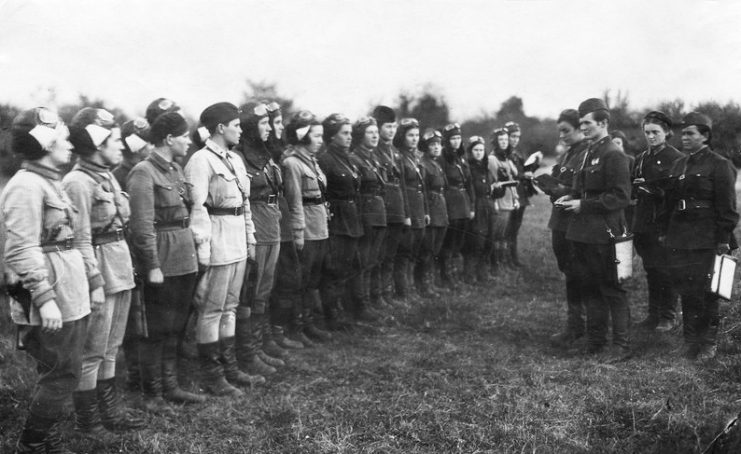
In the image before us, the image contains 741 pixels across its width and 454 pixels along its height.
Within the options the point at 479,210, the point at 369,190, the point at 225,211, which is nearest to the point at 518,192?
the point at 479,210

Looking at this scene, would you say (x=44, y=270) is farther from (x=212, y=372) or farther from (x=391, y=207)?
(x=391, y=207)

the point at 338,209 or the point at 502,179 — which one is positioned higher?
the point at 502,179

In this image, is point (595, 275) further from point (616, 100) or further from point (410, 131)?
point (410, 131)

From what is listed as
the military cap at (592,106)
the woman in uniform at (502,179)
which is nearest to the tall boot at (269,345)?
the military cap at (592,106)

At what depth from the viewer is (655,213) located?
6.33 m

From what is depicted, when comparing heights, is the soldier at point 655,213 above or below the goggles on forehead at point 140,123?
below

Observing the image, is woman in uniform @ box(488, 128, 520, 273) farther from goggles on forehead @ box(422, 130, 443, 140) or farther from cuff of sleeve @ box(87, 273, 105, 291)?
cuff of sleeve @ box(87, 273, 105, 291)

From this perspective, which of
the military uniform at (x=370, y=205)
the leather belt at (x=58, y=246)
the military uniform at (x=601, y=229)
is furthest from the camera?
the military uniform at (x=370, y=205)

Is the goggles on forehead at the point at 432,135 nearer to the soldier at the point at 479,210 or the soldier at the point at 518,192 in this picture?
the soldier at the point at 479,210

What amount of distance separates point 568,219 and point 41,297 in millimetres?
4646

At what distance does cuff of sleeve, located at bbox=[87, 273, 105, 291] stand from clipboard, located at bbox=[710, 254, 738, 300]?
15.1ft

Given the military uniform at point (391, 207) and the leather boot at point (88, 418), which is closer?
the leather boot at point (88, 418)

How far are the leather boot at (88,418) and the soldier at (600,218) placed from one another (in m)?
4.00

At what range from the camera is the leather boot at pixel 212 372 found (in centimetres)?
471
